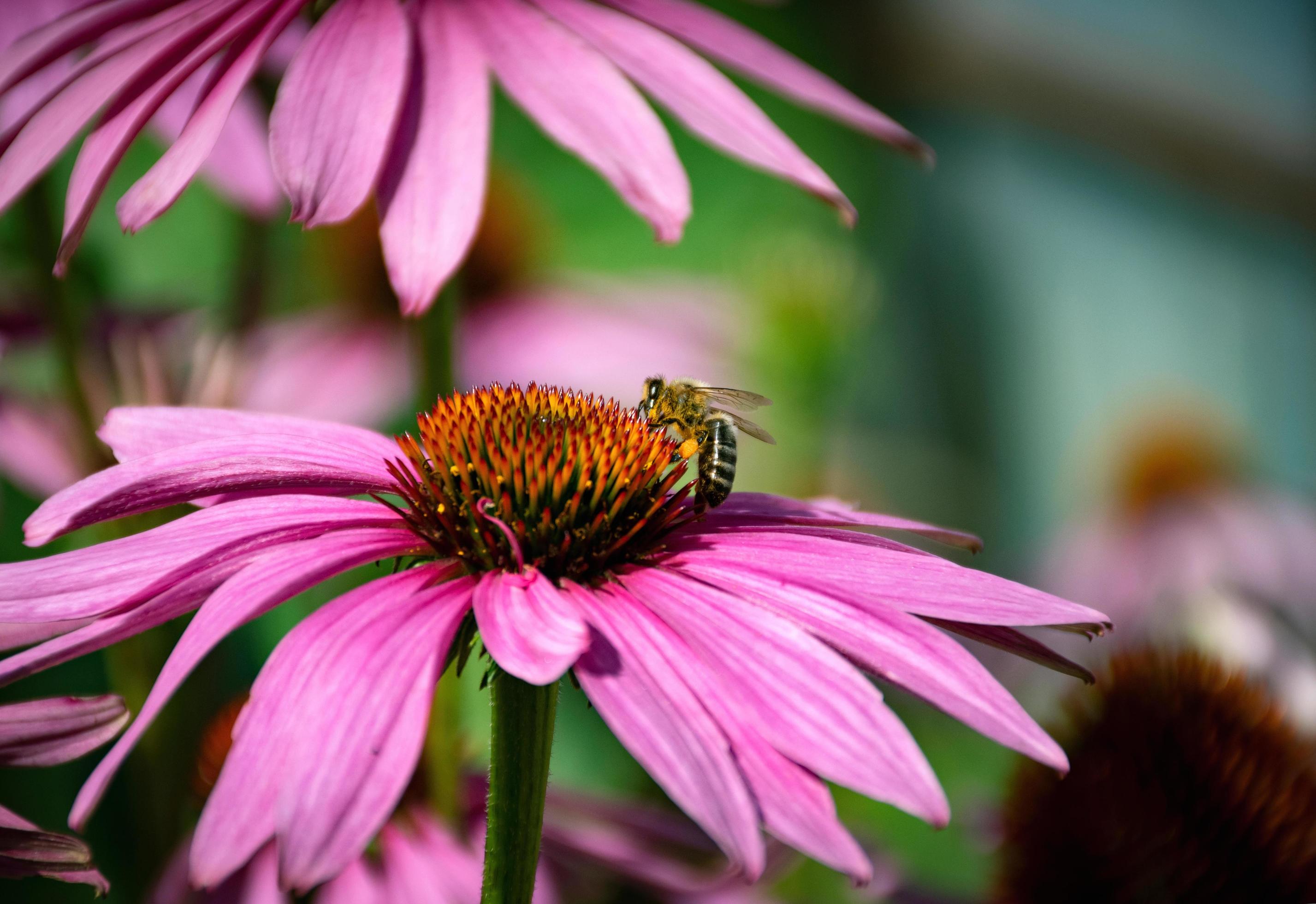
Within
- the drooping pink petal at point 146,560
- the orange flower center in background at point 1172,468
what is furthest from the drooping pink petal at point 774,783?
the orange flower center in background at point 1172,468

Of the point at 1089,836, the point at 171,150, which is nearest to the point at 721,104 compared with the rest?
the point at 171,150

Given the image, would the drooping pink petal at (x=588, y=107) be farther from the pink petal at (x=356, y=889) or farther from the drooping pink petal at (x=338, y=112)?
the pink petal at (x=356, y=889)

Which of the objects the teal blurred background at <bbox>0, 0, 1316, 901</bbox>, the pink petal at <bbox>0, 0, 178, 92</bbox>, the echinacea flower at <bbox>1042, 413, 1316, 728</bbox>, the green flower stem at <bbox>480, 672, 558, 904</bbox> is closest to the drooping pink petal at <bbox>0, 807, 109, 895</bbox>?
the green flower stem at <bbox>480, 672, 558, 904</bbox>

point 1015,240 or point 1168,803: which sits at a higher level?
point 1015,240

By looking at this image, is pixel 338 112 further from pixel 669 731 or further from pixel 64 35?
pixel 669 731

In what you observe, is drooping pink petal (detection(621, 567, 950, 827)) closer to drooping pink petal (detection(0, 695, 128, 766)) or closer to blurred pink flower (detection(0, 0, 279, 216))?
drooping pink petal (detection(0, 695, 128, 766))

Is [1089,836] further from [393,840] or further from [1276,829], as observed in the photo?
[393,840]

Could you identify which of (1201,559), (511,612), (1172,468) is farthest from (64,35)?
(1172,468)
